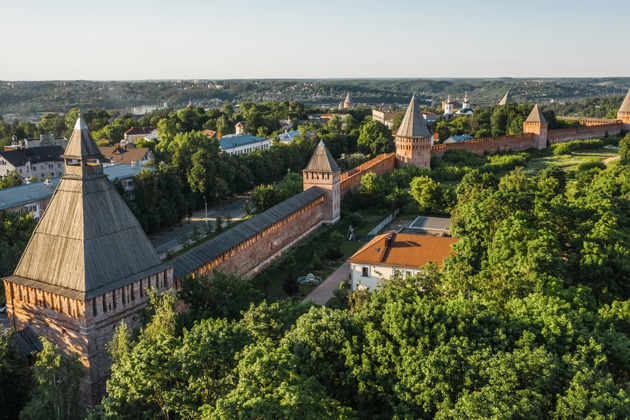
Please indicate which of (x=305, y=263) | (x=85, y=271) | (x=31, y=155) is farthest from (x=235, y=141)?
(x=85, y=271)

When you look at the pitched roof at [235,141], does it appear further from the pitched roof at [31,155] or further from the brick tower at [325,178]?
the brick tower at [325,178]

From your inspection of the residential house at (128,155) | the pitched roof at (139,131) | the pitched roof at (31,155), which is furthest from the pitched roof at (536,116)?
the pitched roof at (31,155)

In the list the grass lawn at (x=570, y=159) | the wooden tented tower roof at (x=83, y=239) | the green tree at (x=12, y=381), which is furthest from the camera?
the grass lawn at (x=570, y=159)

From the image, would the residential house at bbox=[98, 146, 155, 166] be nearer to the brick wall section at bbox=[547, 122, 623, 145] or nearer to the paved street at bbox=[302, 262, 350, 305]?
the paved street at bbox=[302, 262, 350, 305]

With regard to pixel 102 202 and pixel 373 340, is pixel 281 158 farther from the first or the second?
pixel 373 340

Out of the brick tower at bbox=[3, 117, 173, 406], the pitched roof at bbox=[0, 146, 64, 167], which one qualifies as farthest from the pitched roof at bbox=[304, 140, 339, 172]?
the pitched roof at bbox=[0, 146, 64, 167]

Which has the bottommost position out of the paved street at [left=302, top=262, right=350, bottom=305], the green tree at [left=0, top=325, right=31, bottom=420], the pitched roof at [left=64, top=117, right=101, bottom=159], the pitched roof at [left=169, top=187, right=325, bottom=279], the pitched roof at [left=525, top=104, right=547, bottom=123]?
the paved street at [left=302, top=262, right=350, bottom=305]
